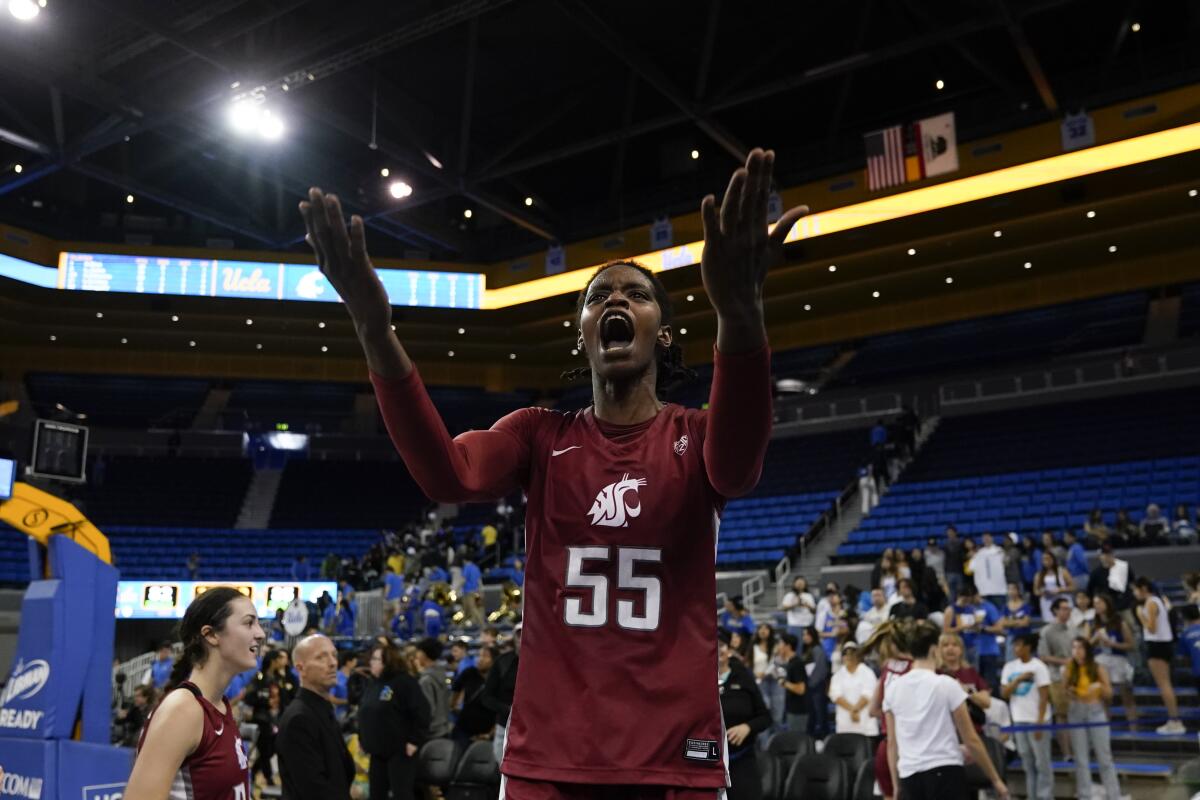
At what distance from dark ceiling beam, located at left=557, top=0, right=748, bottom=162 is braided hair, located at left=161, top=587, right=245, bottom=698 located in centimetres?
1358

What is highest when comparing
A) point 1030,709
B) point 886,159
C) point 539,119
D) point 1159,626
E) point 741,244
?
point 539,119

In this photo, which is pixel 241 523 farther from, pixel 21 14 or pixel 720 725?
pixel 720 725

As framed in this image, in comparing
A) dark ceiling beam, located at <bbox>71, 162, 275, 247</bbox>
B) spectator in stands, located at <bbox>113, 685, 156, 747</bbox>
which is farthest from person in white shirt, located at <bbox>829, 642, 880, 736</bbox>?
dark ceiling beam, located at <bbox>71, 162, 275, 247</bbox>

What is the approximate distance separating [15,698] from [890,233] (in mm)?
17877

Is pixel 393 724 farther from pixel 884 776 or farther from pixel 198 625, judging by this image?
pixel 198 625

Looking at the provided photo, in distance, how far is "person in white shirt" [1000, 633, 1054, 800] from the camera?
27.4 feet

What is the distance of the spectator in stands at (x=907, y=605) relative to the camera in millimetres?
10797

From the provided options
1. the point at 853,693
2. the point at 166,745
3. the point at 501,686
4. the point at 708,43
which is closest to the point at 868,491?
the point at 708,43

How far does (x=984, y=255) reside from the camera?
23.0 meters

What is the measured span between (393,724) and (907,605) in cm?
584

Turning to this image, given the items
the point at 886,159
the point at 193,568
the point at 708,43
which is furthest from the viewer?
the point at 193,568

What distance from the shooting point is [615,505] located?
1916 millimetres

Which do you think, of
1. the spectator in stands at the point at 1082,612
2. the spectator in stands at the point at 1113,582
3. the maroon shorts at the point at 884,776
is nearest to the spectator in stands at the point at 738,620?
the spectator in stands at the point at 1082,612

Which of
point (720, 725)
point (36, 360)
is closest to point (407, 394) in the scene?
point (720, 725)
